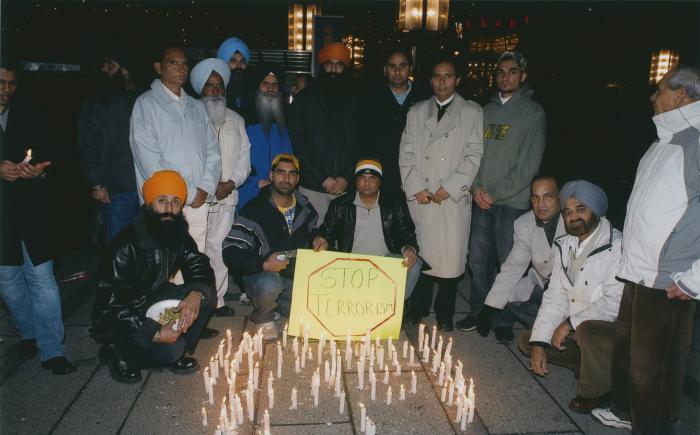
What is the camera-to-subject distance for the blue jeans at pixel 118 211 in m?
4.69

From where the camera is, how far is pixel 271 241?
4.68m

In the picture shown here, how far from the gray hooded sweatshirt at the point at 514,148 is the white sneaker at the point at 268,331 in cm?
243

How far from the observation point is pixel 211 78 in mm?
4883

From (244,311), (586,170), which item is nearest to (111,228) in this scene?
(244,311)

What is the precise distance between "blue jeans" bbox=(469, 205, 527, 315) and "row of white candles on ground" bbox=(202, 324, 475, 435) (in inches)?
30.2

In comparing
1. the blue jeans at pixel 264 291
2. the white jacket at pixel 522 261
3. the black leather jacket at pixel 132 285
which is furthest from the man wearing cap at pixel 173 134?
the white jacket at pixel 522 261

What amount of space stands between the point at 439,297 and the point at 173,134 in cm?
300

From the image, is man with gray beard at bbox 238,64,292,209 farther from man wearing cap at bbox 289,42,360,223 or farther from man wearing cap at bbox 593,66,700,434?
man wearing cap at bbox 593,66,700,434

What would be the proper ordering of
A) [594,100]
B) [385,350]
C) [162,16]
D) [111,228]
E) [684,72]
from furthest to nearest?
[162,16], [594,100], [111,228], [385,350], [684,72]

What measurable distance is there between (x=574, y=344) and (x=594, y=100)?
409 inches

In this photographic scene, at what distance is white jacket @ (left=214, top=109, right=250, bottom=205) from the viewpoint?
499 cm

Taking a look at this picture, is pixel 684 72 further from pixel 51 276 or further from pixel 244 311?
pixel 51 276

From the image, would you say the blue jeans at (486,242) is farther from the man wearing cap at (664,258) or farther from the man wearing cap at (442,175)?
the man wearing cap at (664,258)

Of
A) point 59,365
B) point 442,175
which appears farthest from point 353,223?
point 59,365
